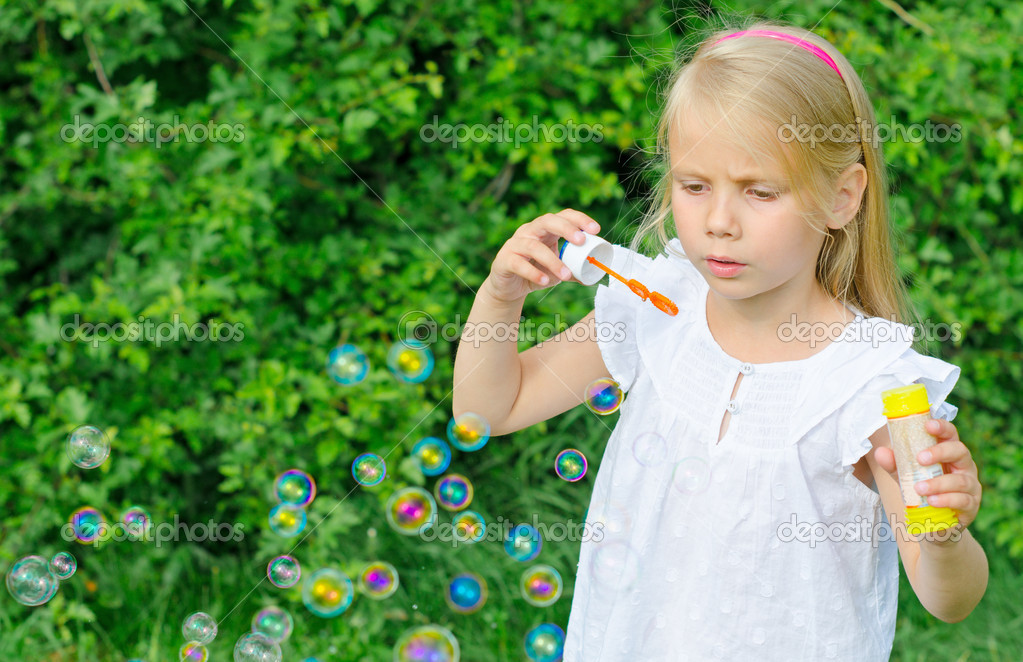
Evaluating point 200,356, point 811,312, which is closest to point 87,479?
point 200,356

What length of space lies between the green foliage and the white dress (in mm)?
1240

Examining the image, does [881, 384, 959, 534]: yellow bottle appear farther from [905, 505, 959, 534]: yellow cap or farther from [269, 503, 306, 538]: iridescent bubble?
[269, 503, 306, 538]: iridescent bubble

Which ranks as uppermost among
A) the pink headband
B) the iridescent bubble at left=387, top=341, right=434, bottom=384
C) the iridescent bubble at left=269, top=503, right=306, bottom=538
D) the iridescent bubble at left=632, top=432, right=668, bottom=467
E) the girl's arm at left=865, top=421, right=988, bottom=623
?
the pink headband

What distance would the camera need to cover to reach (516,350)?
1.54 meters

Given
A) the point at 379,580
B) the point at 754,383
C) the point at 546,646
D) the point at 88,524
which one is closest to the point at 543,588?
the point at 546,646

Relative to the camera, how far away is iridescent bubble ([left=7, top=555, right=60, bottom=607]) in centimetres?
231

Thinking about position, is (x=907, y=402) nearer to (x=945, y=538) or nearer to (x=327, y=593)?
(x=945, y=538)

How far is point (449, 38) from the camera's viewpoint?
2.85 m

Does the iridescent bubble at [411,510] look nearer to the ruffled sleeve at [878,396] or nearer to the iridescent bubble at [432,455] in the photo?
the iridescent bubble at [432,455]

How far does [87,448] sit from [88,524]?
0.93 ft

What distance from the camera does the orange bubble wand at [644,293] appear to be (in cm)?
142

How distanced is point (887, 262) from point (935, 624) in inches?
65.6

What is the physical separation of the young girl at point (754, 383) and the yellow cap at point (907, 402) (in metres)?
0.10

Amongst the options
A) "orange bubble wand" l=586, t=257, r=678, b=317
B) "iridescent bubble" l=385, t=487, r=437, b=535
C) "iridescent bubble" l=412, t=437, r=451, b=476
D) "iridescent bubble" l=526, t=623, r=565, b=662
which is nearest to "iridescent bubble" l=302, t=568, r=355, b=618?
"iridescent bubble" l=385, t=487, r=437, b=535
